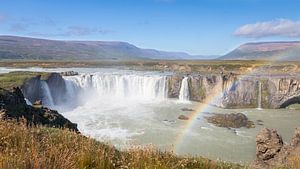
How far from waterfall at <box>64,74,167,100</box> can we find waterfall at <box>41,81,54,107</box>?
7472mm

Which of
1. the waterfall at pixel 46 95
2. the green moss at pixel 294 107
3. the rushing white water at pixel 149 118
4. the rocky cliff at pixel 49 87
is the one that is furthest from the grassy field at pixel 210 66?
the waterfall at pixel 46 95

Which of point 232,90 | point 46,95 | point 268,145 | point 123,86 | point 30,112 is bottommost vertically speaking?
point 268,145

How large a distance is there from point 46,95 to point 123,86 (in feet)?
47.0

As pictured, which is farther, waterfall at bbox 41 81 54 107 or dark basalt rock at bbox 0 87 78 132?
waterfall at bbox 41 81 54 107

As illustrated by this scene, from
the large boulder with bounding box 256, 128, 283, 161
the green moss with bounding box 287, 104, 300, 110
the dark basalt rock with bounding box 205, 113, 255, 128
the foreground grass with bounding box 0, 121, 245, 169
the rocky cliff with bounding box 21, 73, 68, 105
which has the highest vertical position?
the foreground grass with bounding box 0, 121, 245, 169

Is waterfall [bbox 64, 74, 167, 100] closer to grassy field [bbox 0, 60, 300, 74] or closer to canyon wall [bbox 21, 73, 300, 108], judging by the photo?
canyon wall [bbox 21, 73, 300, 108]

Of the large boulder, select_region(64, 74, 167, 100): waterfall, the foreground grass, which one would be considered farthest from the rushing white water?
the foreground grass

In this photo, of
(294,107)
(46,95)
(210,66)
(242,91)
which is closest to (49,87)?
(46,95)

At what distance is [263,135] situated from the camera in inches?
991

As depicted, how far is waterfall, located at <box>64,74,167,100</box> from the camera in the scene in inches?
2256

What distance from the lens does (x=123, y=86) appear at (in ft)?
193

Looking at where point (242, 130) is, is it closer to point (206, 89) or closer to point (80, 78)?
point (206, 89)

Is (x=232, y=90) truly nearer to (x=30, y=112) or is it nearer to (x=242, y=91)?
(x=242, y=91)

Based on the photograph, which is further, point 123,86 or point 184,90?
point 123,86
